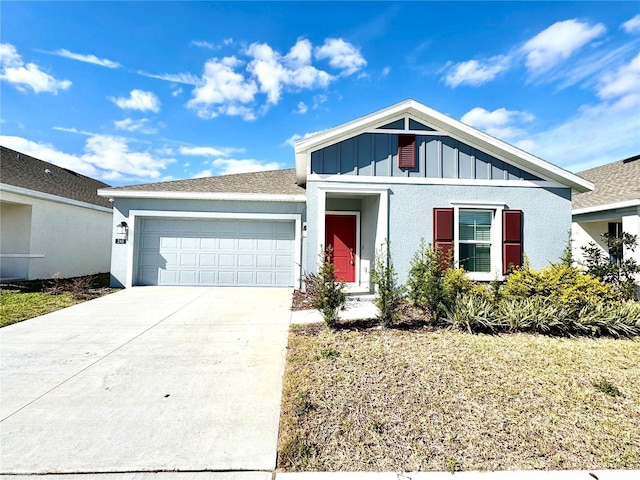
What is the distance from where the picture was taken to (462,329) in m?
5.58

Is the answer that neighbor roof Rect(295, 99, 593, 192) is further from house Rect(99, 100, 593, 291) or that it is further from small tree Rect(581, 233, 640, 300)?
small tree Rect(581, 233, 640, 300)

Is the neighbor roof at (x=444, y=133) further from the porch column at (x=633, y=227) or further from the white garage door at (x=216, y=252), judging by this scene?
the white garage door at (x=216, y=252)

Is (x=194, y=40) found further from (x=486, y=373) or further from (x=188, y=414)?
(x=486, y=373)

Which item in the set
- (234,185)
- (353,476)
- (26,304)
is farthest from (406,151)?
(26,304)

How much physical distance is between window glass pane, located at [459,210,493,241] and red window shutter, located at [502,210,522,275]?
0.38 m

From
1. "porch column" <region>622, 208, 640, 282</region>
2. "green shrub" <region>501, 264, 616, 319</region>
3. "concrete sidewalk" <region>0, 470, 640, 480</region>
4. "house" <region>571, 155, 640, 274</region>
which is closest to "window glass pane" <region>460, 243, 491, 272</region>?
"green shrub" <region>501, 264, 616, 319</region>

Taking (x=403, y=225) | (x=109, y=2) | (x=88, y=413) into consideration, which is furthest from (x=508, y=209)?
(x=109, y=2)

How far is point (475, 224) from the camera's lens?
855cm

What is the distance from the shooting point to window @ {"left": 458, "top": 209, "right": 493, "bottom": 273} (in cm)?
847

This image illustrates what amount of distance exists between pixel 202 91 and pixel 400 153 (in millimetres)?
9335

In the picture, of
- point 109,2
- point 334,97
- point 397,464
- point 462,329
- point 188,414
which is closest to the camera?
point 397,464

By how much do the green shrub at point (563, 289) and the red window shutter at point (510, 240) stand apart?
1530 millimetres

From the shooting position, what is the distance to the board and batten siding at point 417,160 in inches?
328

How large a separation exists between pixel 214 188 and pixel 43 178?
781 cm
